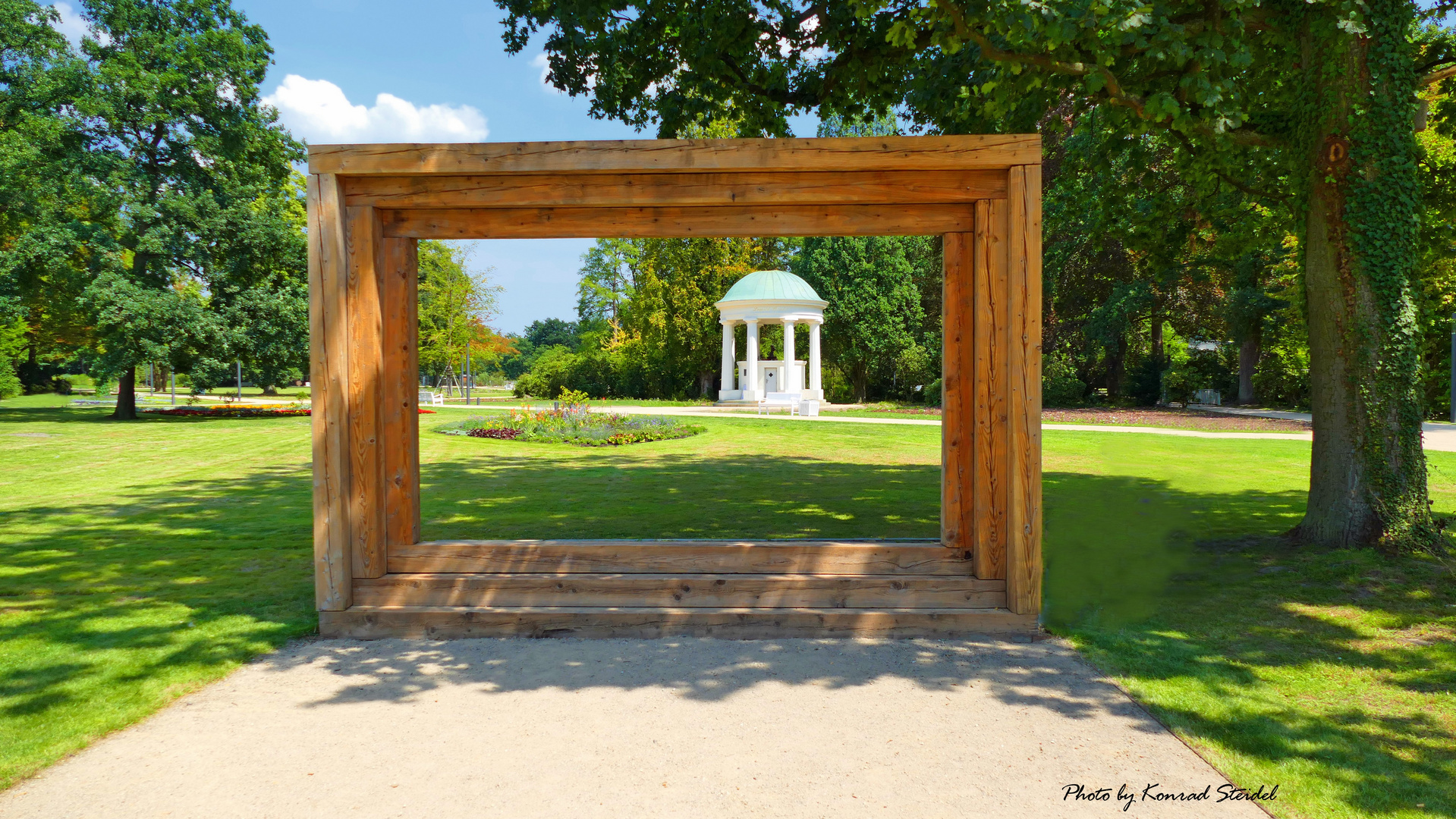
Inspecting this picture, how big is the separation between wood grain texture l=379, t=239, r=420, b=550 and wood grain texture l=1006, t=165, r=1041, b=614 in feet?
12.6

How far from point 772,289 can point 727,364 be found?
4132 millimetres

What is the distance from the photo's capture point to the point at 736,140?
514 cm

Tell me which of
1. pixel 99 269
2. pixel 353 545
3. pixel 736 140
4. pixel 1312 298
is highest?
pixel 99 269

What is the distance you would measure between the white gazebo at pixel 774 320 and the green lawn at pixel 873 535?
19.0 meters

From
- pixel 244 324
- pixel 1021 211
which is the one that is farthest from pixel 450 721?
pixel 244 324

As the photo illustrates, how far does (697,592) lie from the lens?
5.37 meters

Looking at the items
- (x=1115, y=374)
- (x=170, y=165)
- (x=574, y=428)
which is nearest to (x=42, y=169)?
(x=170, y=165)

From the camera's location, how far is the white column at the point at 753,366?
113 feet

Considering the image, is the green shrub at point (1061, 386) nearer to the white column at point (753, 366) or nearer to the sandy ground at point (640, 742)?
the white column at point (753, 366)

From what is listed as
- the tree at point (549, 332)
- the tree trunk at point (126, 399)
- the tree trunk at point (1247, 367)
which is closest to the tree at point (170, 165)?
the tree trunk at point (126, 399)

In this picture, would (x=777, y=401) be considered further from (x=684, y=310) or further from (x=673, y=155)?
(x=673, y=155)

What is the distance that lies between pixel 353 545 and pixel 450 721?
1985 mm

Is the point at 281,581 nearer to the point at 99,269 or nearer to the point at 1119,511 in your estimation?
the point at 1119,511

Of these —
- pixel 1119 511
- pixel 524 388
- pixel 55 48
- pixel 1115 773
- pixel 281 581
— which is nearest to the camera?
pixel 1115 773
